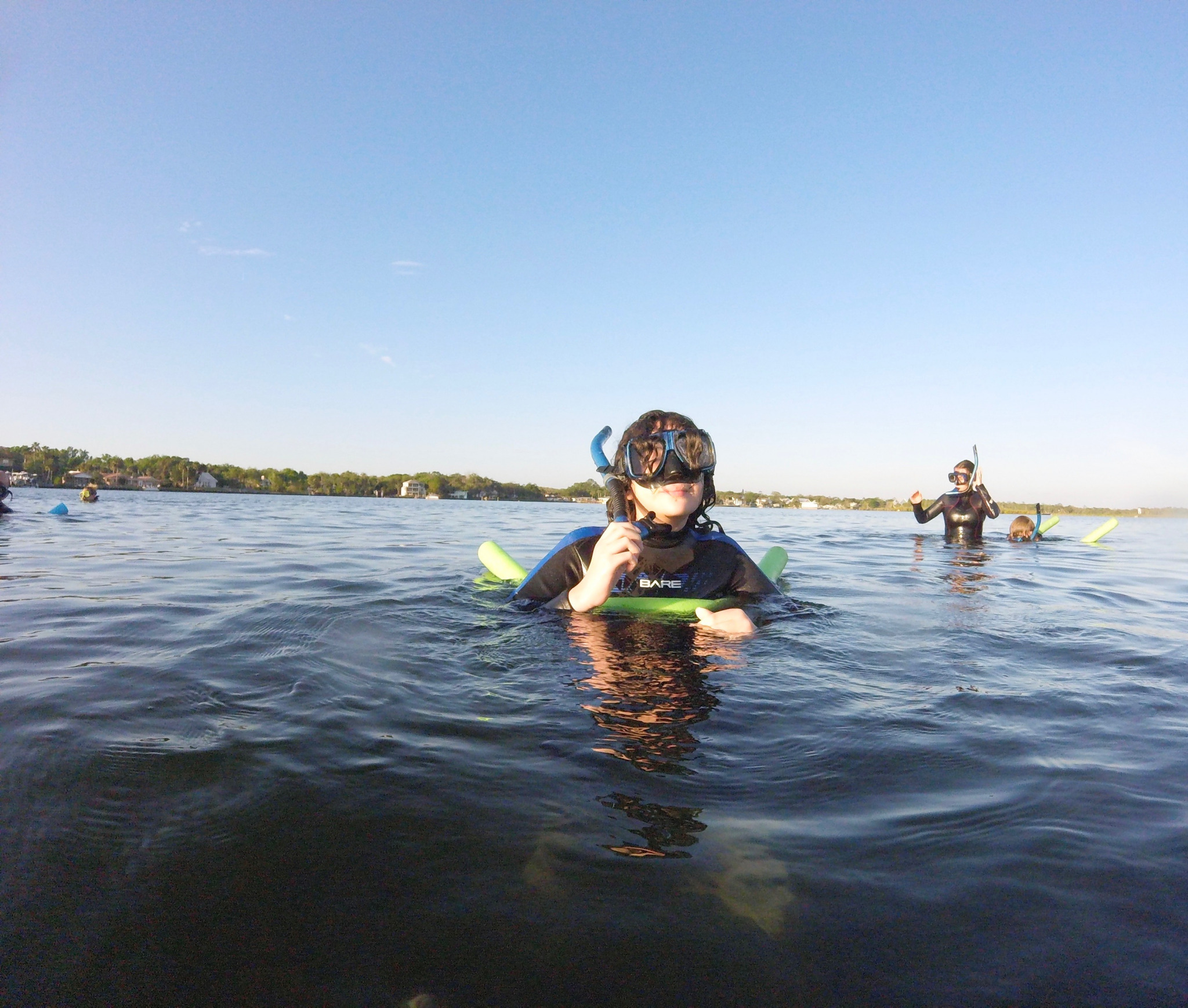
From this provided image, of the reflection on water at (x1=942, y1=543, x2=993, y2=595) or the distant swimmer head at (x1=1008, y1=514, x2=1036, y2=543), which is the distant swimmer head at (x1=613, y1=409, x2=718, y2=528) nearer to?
the reflection on water at (x1=942, y1=543, x2=993, y2=595)

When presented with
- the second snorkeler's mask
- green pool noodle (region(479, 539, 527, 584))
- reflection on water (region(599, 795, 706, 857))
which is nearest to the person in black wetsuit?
the second snorkeler's mask

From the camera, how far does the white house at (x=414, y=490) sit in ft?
357

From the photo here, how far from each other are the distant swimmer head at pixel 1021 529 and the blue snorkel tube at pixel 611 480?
1325 centimetres

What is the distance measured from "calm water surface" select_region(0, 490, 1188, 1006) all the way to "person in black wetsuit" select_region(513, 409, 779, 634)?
1.30ft

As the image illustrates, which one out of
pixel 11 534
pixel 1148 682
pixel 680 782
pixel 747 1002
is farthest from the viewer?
pixel 11 534

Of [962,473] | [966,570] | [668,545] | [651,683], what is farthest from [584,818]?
[962,473]

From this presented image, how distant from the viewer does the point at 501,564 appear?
19.3ft

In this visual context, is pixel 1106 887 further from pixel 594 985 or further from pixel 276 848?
pixel 276 848

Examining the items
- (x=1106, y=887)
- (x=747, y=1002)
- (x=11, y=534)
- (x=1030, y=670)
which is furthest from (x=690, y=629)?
(x=11, y=534)

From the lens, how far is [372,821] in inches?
62.5

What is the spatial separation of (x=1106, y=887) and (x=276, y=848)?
185 centimetres

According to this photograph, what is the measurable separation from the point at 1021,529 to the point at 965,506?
2808mm

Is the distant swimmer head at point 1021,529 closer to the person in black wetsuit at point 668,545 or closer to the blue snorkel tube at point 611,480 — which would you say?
the person in black wetsuit at point 668,545

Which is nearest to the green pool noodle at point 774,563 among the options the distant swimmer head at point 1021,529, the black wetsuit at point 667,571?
the black wetsuit at point 667,571
